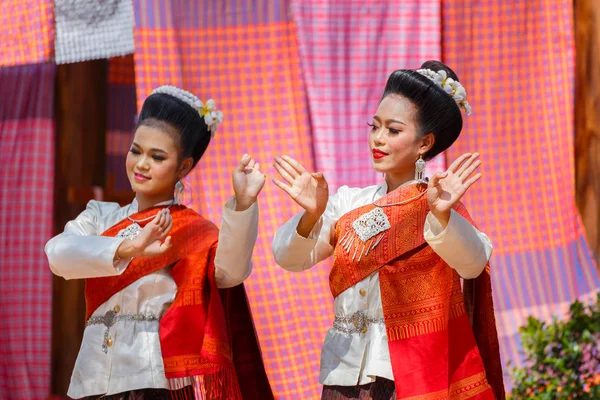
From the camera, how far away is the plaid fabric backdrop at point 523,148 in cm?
474

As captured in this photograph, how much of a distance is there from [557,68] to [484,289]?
1955 millimetres

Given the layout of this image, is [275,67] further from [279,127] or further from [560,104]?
[560,104]

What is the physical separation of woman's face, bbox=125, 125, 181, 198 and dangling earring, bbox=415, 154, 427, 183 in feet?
2.88

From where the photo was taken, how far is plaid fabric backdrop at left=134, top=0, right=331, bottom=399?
15.2ft

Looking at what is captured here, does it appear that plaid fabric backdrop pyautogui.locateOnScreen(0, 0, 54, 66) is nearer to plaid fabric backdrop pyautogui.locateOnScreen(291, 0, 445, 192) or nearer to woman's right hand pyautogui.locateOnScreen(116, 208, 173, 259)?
plaid fabric backdrop pyautogui.locateOnScreen(291, 0, 445, 192)

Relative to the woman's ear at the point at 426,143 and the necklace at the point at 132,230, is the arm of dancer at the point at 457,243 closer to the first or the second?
the woman's ear at the point at 426,143

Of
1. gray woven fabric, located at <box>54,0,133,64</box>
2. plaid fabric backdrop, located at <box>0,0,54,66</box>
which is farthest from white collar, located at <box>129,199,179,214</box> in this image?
plaid fabric backdrop, located at <box>0,0,54,66</box>

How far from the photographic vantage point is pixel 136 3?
14.8ft

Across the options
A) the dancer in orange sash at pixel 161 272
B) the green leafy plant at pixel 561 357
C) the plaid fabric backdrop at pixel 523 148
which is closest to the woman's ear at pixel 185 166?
the dancer in orange sash at pixel 161 272

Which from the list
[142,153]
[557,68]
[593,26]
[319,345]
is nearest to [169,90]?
[142,153]

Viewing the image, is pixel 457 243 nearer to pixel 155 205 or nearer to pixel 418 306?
pixel 418 306

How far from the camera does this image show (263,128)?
4742 millimetres

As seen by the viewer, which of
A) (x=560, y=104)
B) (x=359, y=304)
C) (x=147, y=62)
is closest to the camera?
(x=359, y=304)

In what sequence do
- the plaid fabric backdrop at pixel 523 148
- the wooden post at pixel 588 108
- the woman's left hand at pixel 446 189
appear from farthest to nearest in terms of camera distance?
the wooden post at pixel 588 108 < the plaid fabric backdrop at pixel 523 148 < the woman's left hand at pixel 446 189
